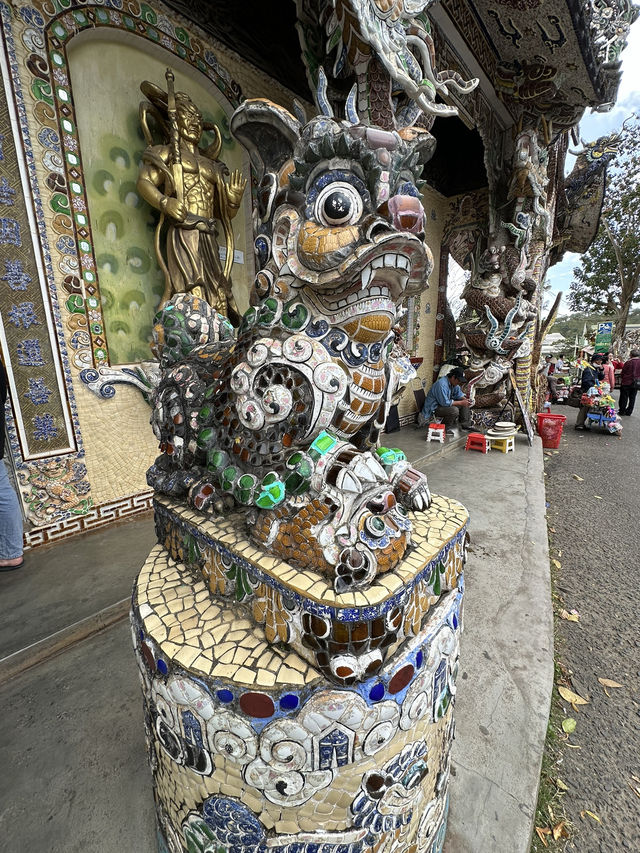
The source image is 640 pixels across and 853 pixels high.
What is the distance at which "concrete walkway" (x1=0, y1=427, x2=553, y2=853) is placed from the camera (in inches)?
52.0

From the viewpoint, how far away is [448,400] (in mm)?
6148

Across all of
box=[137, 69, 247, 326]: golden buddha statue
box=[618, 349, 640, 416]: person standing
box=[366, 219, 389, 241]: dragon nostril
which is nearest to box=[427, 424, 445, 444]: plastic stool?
box=[137, 69, 247, 326]: golden buddha statue

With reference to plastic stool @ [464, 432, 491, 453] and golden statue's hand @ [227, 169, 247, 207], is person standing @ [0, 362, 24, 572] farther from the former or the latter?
plastic stool @ [464, 432, 491, 453]

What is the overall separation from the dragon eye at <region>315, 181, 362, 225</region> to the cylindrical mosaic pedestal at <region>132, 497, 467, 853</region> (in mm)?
793

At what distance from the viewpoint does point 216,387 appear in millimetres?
1180

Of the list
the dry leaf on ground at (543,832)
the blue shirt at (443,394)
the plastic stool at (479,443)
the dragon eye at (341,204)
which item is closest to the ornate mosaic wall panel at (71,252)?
the dragon eye at (341,204)

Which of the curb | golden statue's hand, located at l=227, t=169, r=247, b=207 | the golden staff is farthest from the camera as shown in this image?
golden statue's hand, located at l=227, t=169, r=247, b=207

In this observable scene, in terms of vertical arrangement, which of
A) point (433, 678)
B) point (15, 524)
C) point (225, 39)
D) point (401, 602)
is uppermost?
point (225, 39)

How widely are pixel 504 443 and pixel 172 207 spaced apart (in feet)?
15.6

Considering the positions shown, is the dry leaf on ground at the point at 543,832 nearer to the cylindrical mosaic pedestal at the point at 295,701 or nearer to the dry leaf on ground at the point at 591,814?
the dry leaf on ground at the point at 591,814

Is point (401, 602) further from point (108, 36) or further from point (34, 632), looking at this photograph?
point (108, 36)

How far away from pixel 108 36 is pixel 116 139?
65cm

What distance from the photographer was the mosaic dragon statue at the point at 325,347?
0.85 meters

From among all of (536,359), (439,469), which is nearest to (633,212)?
(536,359)
